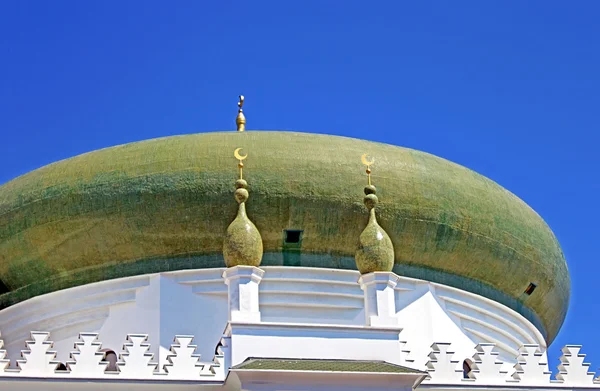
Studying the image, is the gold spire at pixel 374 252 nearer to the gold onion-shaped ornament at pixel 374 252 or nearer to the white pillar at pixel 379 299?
the gold onion-shaped ornament at pixel 374 252

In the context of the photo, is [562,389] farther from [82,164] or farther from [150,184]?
[82,164]

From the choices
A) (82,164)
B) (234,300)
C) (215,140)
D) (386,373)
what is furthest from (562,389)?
→ (82,164)

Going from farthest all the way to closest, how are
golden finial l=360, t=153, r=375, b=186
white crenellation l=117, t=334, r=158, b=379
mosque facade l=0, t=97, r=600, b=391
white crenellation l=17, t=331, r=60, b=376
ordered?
mosque facade l=0, t=97, r=600, b=391
golden finial l=360, t=153, r=375, b=186
white crenellation l=117, t=334, r=158, b=379
white crenellation l=17, t=331, r=60, b=376

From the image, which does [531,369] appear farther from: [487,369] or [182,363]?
[182,363]

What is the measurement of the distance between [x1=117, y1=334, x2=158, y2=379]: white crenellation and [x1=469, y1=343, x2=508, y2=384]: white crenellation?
15.0 feet

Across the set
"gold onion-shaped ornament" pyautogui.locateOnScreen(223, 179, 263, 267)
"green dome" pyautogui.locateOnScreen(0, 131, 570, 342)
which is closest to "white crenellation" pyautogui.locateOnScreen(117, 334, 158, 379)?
"gold onion-shaped ornament" pyautogui.locateOnScreen(223, 179, 263, 267)

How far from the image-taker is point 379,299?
61.8ft

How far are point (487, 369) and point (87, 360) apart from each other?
5.65 metres

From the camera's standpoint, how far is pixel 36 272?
21.9 metres

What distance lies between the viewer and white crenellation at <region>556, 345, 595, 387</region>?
19078mm

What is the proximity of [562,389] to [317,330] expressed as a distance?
3.65 metres

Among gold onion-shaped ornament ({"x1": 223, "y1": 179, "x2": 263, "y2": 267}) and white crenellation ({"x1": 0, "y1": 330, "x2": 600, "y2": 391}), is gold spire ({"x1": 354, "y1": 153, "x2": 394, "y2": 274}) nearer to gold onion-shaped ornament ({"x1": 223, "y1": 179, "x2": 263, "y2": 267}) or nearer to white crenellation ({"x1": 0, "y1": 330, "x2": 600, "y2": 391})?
white crenellation ({"x1": 0, "y1": 330, "x2": 600, "y2": 391})

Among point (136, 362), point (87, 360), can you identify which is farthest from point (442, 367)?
point (87, 360)

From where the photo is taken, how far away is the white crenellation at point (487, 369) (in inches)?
746
